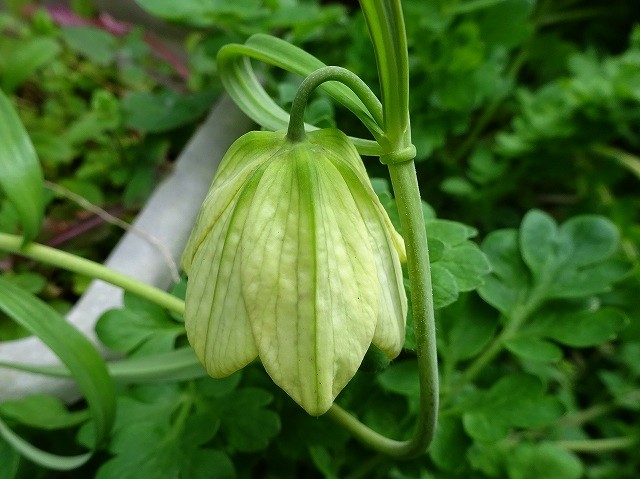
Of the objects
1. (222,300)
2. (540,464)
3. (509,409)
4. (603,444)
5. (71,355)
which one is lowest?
(603,444)

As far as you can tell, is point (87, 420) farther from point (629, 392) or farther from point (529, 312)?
point (629, 392)

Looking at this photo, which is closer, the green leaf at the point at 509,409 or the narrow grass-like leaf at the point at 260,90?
the narrow grass-like leaf at the point at 260,90

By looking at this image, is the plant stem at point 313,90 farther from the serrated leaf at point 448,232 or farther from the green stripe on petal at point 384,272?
the serrated leaf at point 448,232

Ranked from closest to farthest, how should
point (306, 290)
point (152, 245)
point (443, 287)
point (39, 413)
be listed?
point (306, 290) → point (443, 287) → point (39, 413) → point (152, 245)

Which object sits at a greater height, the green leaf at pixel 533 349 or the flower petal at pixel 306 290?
the flower petal at pixel 306 290

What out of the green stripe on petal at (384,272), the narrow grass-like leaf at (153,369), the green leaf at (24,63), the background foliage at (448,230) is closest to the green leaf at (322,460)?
the background foliage at (448,230)

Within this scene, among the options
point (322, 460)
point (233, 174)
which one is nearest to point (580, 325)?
point (322, 460)

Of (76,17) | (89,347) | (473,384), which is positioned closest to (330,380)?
A: (89,347)

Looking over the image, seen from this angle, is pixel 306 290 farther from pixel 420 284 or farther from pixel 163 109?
pixel 163 109

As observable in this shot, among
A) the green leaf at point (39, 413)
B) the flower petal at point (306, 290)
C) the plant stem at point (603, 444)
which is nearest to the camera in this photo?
the flower petal at point (306, 290)
